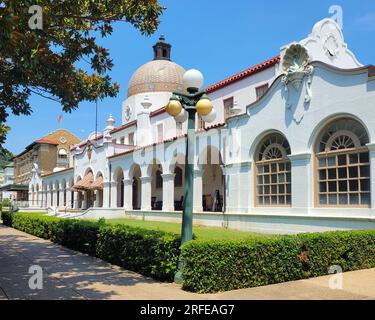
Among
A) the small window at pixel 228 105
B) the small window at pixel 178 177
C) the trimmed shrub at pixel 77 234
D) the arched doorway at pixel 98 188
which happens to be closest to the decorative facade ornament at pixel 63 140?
the arched doorway at pixel 98 188

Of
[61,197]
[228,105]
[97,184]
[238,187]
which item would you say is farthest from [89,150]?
[238,187]

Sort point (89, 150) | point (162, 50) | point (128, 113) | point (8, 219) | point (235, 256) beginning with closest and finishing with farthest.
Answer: point (235, 256)
point (8, 219)
point (89, 150)
point (128, 113)
point (162, 50)

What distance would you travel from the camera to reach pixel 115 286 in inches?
356

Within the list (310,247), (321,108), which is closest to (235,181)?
(321,108)

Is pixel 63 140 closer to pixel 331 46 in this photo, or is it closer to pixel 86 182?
pixel 86 182

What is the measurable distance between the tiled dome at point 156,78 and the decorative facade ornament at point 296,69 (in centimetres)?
2229

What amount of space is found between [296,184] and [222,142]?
542 centimetres

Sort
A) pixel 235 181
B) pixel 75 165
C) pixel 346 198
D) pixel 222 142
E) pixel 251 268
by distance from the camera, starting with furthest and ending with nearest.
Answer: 1. pixel 75 165
2. pixel 222 142
3. pixel 235 181
4. pixel 346 198
5. pixel 251 268

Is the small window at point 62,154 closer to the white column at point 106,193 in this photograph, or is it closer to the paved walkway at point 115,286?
the white column at point 106,193

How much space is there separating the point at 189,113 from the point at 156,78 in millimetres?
32513

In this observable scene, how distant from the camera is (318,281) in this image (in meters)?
9.40

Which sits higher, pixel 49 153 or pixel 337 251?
pixel 49 153

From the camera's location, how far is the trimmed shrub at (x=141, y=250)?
961 cm
